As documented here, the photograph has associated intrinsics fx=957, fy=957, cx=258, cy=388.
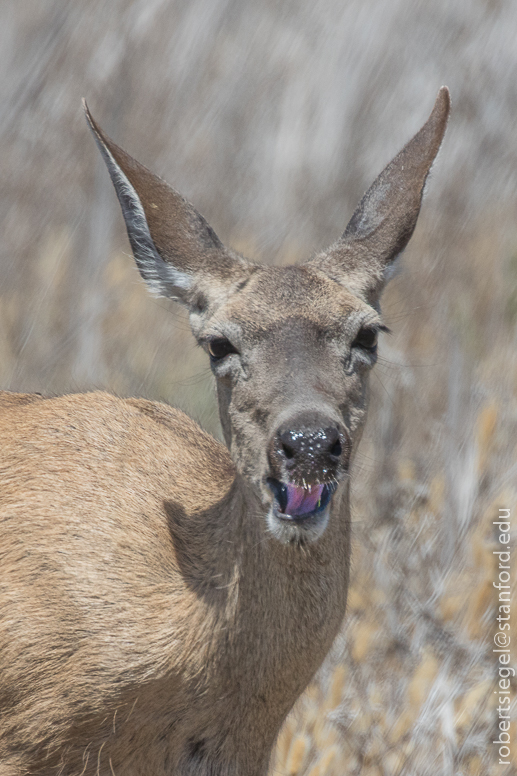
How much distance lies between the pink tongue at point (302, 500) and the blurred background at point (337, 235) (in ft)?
5.49

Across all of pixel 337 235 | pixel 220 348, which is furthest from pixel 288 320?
pixel 337 235

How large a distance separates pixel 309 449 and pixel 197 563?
103cm

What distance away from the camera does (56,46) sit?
8.88 metres

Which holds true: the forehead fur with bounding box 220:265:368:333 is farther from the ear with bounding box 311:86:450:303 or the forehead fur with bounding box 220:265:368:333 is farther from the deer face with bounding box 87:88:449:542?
the ear with bounding box 311:86:450:303

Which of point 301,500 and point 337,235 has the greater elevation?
point 337,235

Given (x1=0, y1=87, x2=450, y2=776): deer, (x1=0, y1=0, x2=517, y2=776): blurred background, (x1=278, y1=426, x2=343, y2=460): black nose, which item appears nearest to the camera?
(x1=278, y1=426, x2=343, y2=460): black nose

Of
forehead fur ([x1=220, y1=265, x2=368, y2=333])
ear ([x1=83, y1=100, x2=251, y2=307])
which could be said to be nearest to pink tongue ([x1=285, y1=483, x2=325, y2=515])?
forehead fur ([x1=220, y1=265, x2=368, y2=333])

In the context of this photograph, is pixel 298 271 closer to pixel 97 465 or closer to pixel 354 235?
pixel 354 235

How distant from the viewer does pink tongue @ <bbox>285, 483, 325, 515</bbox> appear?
3480mm

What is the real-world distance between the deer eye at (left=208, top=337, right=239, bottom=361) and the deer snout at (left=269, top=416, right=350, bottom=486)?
0.64 meters

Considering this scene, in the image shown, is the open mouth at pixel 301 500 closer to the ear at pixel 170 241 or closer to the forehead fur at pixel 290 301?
the forehead fur at pixel 290 301

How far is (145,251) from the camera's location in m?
4.30

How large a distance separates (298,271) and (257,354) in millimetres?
467

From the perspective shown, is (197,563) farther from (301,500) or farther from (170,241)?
(170,241)
